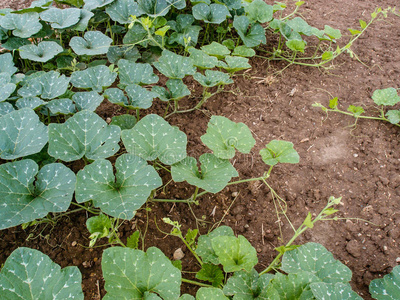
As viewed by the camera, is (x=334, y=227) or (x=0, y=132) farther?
(x=334, y=227)

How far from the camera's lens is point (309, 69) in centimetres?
307

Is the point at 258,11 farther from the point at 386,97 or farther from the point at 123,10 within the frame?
the point at 386,97

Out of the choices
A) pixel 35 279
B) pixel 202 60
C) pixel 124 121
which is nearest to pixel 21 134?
pixel 124 121

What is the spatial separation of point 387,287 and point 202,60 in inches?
77.0

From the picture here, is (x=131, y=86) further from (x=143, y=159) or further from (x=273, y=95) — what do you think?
(x=273, y=95)

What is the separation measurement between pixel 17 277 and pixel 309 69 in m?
2.86

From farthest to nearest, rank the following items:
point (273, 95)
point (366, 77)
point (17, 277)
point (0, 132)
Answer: point (366, 77)
point (273, 95)
point (0, 132)
point (17, 277)

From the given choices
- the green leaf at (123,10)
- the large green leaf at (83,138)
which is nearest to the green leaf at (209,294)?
the large green leaf at (83,138)

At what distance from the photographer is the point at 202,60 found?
2559 millimetres

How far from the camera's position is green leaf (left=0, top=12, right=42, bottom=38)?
2.64 metres

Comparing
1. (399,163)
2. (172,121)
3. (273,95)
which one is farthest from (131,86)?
(399,163)

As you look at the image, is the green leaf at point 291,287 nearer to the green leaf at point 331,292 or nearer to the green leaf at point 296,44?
the green leaf at point 331,292

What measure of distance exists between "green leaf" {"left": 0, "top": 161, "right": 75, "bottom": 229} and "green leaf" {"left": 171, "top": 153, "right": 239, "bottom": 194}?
1.90ft

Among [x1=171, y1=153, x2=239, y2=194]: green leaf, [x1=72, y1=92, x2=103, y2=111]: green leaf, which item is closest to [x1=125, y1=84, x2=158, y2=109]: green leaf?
[x1=72, y1=92, x2=103, y2=111]: green leaf
